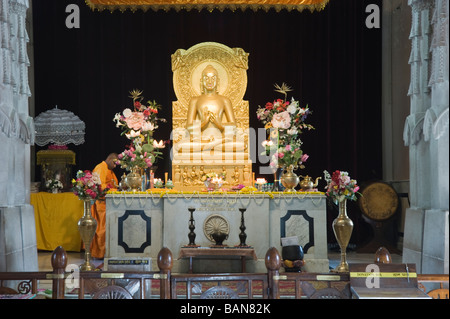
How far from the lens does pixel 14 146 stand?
539cm

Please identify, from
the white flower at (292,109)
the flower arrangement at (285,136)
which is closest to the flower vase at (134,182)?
the flower arrangement at (285,136)

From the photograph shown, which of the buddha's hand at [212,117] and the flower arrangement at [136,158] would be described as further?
the buddha's hand at [212,117]

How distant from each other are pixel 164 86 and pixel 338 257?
3911 mm

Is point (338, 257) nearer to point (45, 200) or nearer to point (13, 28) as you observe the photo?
point (45, 200)

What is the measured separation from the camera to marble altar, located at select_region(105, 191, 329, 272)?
698 cm

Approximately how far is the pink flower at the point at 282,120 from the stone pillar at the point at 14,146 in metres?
3.03

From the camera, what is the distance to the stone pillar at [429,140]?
4555mm

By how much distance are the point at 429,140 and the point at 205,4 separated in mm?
5848

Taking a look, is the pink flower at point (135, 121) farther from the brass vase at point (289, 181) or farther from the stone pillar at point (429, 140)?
the stone pillar at point (429, 140)

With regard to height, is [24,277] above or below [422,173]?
below

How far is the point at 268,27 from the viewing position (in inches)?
398

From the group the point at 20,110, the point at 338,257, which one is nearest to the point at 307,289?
the point at 20,110

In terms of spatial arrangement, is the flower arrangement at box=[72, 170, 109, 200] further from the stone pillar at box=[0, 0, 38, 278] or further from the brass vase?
the brass vase
